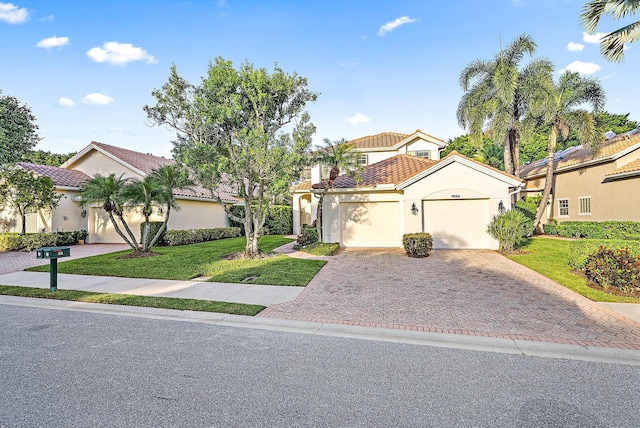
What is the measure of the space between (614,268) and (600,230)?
39.3ft

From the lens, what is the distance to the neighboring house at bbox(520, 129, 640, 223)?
17.0 m

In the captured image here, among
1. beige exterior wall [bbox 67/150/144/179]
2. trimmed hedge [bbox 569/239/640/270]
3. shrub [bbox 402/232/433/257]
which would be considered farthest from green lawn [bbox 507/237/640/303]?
beige exterior wall [bbox 67/150/144/179]

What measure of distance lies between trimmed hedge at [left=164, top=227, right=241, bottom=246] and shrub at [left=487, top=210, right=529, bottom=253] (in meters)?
Answer: 16.2

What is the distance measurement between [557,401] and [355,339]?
2659mm

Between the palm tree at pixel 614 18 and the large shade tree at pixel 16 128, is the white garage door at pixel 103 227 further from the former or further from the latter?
the palm tree at pixel 614 18

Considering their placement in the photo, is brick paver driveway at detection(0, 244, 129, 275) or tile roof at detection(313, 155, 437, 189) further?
tile roof at detection(313, 155, 437, 189)

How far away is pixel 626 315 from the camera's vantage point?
623 cm

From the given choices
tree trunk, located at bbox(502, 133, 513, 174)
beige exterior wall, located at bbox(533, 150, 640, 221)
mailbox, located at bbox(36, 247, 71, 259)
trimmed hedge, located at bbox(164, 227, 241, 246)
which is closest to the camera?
mailbox, located at bbox(36, 247, 71, 259)

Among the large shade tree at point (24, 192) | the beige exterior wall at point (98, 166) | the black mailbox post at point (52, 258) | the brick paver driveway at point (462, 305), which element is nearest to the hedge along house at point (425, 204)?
the brick paver driveway at point (462, 305)

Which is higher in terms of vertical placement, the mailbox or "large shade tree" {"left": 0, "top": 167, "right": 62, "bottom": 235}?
"large shade tree" {"left": 0, "top": 167, "right": 62, "bottom": 235}

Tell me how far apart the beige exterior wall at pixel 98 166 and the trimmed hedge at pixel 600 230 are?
1019 inches

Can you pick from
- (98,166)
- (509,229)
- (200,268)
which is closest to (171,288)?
(200,268)

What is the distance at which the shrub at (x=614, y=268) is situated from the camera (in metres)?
7.65

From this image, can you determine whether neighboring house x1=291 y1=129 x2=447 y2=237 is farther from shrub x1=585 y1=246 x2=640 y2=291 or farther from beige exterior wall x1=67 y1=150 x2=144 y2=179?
shrub x1=585 y1=246 x2=640 y2=291
